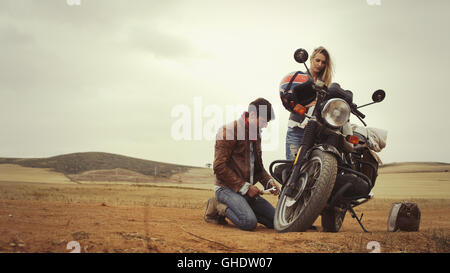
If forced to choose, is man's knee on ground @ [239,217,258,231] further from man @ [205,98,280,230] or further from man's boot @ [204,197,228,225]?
man's boot @ [204,197,228,225]

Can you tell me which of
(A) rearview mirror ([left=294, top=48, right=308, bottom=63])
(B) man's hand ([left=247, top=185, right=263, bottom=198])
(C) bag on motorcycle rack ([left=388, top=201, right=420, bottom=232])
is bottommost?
(C) bag on motorcycle rack ([left=388, top=201, right=420, bottom=232])

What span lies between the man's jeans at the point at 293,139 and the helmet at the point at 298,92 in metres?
0.42

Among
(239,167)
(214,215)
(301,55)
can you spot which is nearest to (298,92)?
(301,55)

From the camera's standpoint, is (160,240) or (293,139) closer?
(160,240)

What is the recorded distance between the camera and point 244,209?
4.69 m

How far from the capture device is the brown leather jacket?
4.86 meters

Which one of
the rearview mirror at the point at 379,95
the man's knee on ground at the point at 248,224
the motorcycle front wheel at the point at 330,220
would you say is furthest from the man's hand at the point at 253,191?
the rearview mirror at the point at 379,95

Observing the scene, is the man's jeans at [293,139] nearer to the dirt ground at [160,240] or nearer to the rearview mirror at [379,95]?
the rearview mirror at [379,95]

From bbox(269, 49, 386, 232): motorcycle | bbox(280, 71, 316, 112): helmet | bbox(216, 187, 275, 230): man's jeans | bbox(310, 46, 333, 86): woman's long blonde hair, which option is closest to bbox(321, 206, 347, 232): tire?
bbox(269, 49, 386, 232): motorcycle

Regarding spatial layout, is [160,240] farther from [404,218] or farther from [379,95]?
[404,218]

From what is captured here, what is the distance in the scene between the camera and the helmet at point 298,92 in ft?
14.2

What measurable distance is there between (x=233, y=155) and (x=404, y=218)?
8.16ft
